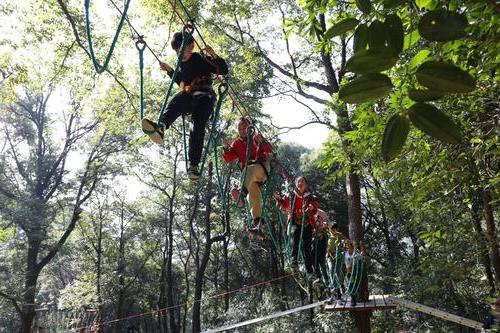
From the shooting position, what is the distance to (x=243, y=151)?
3979 mm

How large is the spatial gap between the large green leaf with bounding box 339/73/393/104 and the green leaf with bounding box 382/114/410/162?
5cm

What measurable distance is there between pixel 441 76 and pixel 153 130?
2.22 meters

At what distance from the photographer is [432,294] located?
12016 millimetres

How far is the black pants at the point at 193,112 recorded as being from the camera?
292 cm

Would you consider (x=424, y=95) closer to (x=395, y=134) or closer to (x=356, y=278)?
(x=395, y=134)

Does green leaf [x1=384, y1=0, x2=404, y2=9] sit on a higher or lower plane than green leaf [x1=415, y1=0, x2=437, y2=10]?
lower

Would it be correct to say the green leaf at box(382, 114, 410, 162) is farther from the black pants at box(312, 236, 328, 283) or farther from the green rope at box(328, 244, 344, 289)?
the green rope at box(328, 244, 344, 289)

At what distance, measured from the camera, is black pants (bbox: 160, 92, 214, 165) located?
2.92 metres

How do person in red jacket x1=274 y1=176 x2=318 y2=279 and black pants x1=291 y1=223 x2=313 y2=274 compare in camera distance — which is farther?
black pants x1=291 y1=223 x2=313 y2=274

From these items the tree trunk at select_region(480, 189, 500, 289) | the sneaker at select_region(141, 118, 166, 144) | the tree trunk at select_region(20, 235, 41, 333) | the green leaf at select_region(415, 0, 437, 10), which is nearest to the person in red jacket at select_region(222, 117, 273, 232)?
the sneaker at select_region(141, 118, 166, 144)

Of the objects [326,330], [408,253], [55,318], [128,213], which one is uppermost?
[128,213]

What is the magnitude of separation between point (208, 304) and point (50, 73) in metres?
16.0

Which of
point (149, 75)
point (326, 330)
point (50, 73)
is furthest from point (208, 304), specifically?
point (50, 73)

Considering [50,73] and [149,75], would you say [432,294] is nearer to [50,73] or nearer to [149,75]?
[149,75]
